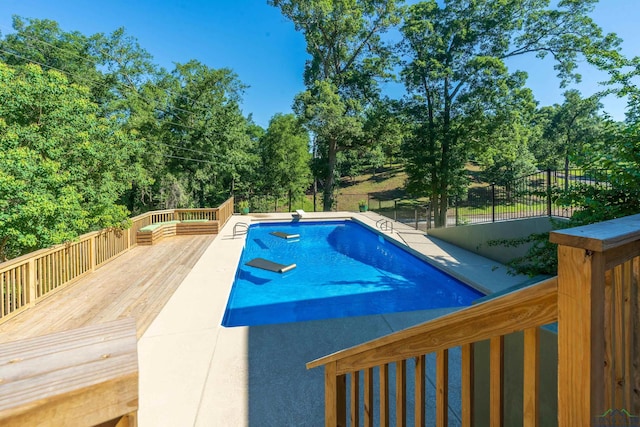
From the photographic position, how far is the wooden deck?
4.25 metres

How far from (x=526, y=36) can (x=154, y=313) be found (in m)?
18.2

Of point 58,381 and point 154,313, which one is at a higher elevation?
point 58,381

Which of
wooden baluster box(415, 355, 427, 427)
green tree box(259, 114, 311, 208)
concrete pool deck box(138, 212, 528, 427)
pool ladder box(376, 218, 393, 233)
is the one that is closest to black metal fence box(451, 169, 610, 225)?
concrete pool deck box(138, 212, 528, 427)

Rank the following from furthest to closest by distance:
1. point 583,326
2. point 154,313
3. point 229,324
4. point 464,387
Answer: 1. point 229,324
2. point 154,313
3. point 464,387
4. point 583,326

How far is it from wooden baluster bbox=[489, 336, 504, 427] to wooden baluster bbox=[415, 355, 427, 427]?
11.2 inches

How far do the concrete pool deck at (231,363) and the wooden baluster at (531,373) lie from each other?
2.17 m

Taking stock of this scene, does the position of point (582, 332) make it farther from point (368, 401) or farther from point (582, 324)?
point (368, 401)

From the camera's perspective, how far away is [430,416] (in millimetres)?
2553

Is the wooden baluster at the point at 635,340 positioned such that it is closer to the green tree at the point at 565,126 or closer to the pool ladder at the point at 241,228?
the pool ladder at the point at 241,228

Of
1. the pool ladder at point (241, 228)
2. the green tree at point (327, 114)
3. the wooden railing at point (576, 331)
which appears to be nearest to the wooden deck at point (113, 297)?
the wooden railing at point (576, 331)

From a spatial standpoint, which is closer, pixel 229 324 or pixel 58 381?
pixel 58 381

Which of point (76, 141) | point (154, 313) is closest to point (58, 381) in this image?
point (154, 313)

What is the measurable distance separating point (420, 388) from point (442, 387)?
0.10 meters

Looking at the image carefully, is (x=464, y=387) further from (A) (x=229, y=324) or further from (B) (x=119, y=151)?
(B) (x=119, y=151)
